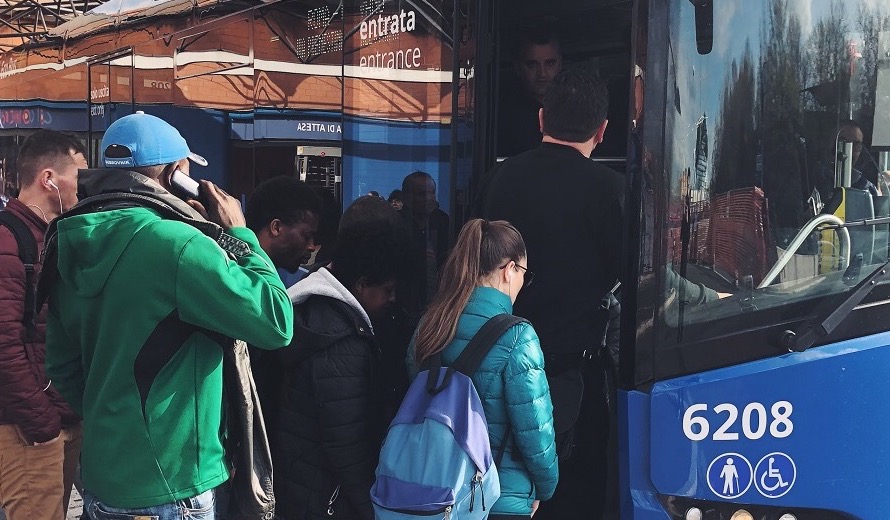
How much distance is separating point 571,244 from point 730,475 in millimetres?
792

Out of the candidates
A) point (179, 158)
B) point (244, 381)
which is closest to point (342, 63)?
point (179, 158)

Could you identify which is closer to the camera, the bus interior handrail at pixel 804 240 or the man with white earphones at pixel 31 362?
the bus interior handrail at pixel 804 240

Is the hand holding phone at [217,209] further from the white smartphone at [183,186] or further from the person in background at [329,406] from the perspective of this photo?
the person in background at [329,406]


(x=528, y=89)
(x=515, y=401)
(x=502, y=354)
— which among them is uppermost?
(x=528, y=89)

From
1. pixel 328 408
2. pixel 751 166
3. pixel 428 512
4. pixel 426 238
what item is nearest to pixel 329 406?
pixel 328 408

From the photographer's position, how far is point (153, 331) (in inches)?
83.1

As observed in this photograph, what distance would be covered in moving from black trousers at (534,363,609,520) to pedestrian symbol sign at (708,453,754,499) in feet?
1.37

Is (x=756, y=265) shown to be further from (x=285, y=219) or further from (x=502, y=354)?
(x=285, y=219)

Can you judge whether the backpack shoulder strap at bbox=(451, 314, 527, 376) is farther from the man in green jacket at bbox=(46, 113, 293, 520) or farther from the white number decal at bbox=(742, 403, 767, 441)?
the white number decal at bbox=(742, 403, 767, 441)

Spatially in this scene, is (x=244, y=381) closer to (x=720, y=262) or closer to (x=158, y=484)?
(x=158, y=484)

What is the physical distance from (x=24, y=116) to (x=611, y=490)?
606 centimetres

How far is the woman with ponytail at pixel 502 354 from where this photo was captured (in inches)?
92.1

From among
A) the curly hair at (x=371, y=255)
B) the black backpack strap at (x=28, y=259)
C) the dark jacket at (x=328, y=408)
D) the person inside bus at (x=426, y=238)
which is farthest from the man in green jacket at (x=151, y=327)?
the black backpack strap at (x=28, y=259)

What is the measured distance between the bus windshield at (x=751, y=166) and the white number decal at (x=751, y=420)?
136mm
